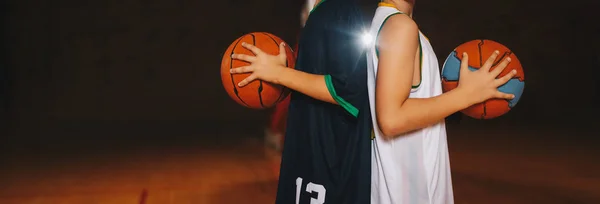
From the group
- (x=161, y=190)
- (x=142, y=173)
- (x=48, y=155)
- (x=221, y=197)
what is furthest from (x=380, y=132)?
(x=48, y=155)

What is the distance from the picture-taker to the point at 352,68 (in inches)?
35.9

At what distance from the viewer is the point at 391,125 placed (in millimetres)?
860

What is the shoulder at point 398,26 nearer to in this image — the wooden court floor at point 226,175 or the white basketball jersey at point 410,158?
the white basketball jersey at point 410,158

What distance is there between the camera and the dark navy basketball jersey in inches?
35.9

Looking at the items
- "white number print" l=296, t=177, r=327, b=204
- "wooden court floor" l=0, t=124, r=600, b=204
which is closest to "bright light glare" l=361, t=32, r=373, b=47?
"white number print" l=296, t=177, r=327, b=204

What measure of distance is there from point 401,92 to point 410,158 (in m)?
0.16

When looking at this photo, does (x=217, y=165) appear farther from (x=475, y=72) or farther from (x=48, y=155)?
(x=475, y=72)

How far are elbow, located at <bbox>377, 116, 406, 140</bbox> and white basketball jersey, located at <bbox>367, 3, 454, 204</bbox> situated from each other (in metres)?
0.04

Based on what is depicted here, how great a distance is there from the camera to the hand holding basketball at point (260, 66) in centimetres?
96

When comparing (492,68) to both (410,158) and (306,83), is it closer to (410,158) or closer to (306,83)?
(410,158)

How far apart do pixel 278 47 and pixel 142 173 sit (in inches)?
109

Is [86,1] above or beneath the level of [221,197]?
above

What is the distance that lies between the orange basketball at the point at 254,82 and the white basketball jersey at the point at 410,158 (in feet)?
0.71

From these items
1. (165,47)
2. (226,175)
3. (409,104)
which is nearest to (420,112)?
(409,104)
